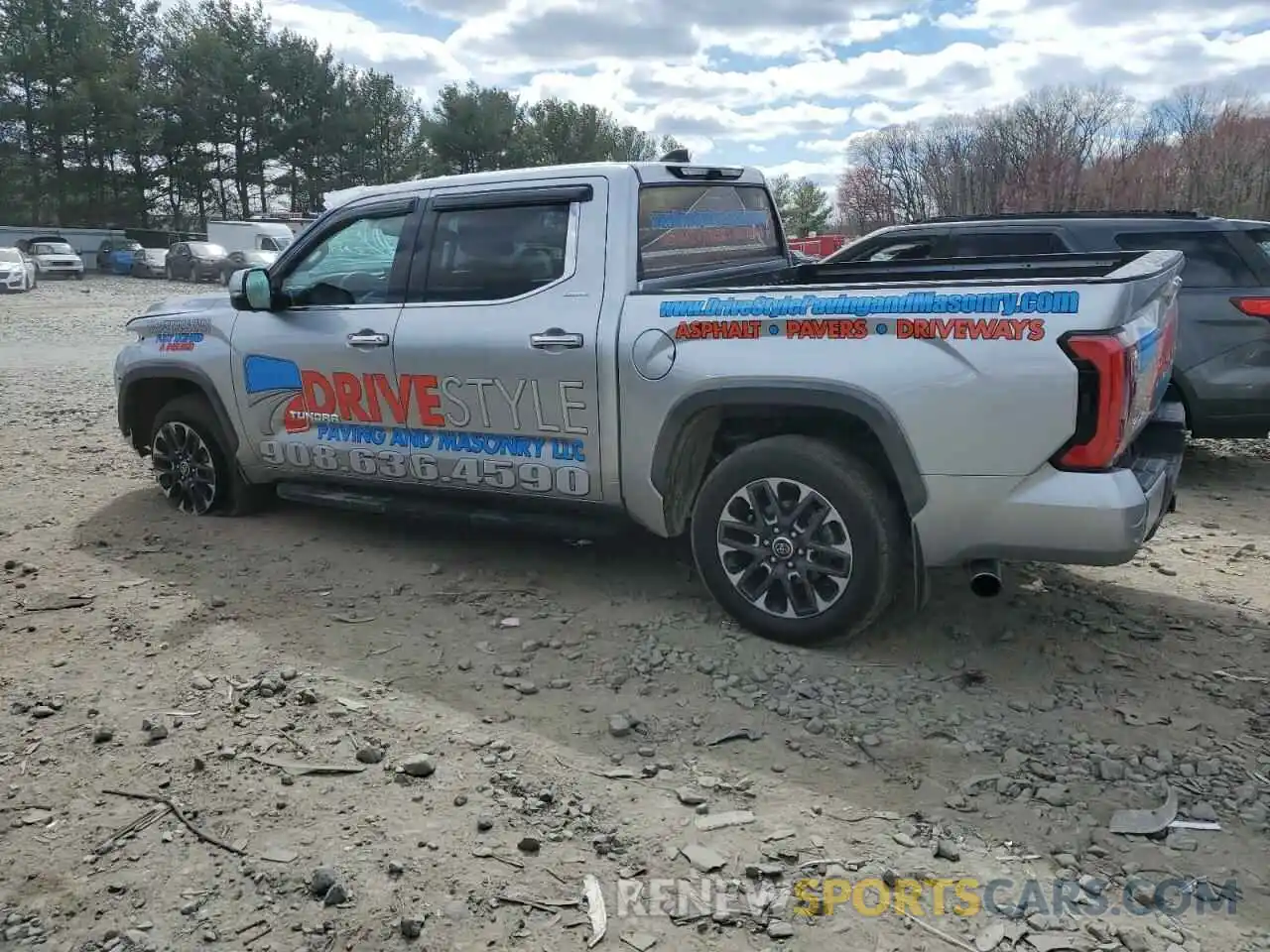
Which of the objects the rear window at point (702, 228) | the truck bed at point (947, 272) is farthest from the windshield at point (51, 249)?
the truck bed at point (947, 272)

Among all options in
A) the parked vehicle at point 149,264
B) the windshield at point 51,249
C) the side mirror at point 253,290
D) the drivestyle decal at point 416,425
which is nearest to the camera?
the drivestyle decal at point 416,425

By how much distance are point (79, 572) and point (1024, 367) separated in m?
4.52

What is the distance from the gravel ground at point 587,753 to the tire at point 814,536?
0.17 metres

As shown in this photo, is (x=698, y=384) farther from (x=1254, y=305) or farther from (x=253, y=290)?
(x=1254, y=305)

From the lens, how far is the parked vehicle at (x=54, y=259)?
34.8 metres

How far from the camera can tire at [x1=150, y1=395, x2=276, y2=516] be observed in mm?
5898

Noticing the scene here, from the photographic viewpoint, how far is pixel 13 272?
2697 centimetres

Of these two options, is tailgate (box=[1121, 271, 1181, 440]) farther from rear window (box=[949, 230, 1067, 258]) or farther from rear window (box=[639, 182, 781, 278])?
rear window (box=[949, 230, 1067, 258])

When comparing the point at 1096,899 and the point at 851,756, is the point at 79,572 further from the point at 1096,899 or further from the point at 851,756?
the point at 1096,899

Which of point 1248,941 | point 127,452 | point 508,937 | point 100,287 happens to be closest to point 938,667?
point 1248,941

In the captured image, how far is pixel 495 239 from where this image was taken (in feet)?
15.6

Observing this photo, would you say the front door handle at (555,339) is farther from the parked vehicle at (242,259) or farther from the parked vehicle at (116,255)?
the parked vehicle at (116,255)

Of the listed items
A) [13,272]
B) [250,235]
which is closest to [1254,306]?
[13,272]

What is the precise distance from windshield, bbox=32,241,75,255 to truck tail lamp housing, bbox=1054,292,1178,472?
3874cm
